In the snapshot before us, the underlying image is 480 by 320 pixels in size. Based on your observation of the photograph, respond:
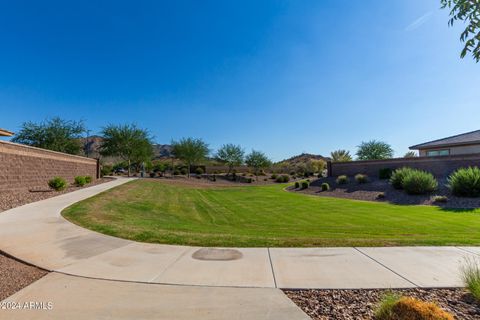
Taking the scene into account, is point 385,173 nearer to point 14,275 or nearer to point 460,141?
point 460,141

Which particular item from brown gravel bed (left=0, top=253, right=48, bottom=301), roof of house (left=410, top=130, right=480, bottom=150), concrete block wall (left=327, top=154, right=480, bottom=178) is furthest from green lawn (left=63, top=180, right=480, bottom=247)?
roof of house (left=410, top=130, right=480, bottom=150)

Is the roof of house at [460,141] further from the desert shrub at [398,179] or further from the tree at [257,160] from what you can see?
the tree at [257,160]

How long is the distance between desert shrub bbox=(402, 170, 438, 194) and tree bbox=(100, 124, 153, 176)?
38227 millimetres

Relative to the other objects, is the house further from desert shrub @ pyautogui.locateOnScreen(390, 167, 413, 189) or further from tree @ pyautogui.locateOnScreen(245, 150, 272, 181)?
tree @ pyautogui.locateOnScreen(245, 150, 272, 181)

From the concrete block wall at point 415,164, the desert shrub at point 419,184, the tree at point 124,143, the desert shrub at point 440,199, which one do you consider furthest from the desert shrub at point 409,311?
the tree at point 124,143

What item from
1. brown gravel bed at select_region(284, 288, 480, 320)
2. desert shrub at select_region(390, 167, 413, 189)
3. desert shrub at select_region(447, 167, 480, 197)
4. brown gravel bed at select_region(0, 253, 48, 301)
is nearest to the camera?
brown gravel bed at select_region(284, 288, 480, 320)

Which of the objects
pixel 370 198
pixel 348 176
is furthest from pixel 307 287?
pixel 348 176

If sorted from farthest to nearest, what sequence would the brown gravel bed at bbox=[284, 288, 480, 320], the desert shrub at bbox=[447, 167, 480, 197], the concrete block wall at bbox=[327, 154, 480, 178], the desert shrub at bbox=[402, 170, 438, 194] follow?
1. the concrete block wall at bbox=[327, 154, 480, 178]
2. the desert shrub at bbox=[402, 170, 438, 194]
3. the desert shrub at bbox=[447, 167, 480, 197]
4. the brown gravel bed at bbox=[284, 288, 480, 320]

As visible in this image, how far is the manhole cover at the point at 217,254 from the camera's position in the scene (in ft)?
18.0

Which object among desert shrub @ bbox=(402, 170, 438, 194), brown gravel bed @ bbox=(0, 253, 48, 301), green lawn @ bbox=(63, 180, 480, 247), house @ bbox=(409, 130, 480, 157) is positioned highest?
house @ bbox=(409, 130, 480, 157)

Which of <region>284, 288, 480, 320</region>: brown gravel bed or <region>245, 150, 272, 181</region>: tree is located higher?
<region>245, 150, 272, 181</region>: tree

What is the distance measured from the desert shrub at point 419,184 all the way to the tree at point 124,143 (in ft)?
125

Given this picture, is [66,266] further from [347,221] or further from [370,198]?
[370,198]

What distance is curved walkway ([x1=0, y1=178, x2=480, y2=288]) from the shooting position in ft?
14.3
